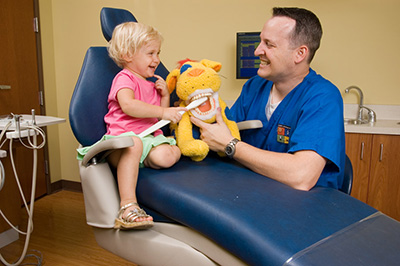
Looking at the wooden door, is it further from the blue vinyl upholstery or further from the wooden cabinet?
Answer: the wooden cabinet

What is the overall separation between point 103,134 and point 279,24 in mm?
892

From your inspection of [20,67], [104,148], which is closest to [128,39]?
[104,148]

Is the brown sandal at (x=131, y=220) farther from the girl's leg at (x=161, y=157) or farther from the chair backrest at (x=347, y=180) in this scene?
the chair backrest at (x=347, y=180)

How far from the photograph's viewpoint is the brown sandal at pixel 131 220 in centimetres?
111

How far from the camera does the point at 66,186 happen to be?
3.48 meters

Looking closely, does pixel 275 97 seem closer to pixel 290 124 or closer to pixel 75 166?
pixel 290 124

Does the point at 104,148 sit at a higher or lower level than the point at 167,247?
higher

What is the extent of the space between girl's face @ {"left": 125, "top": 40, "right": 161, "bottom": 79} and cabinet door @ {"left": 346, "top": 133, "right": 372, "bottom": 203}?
1.52 m

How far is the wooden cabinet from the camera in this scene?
2.24 meters

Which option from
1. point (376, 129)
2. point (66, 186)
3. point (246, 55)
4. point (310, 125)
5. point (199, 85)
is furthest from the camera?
point (66, 186)

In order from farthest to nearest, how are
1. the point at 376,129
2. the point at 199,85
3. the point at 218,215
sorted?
1. the point at 376,129
2. the point at 199,85
3. the point at 218,215

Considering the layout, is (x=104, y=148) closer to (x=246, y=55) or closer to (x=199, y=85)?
(x=199, y=85)

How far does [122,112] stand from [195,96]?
32 centimetres

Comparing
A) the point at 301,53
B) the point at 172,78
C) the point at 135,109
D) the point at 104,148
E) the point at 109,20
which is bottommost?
the point at 104,148
